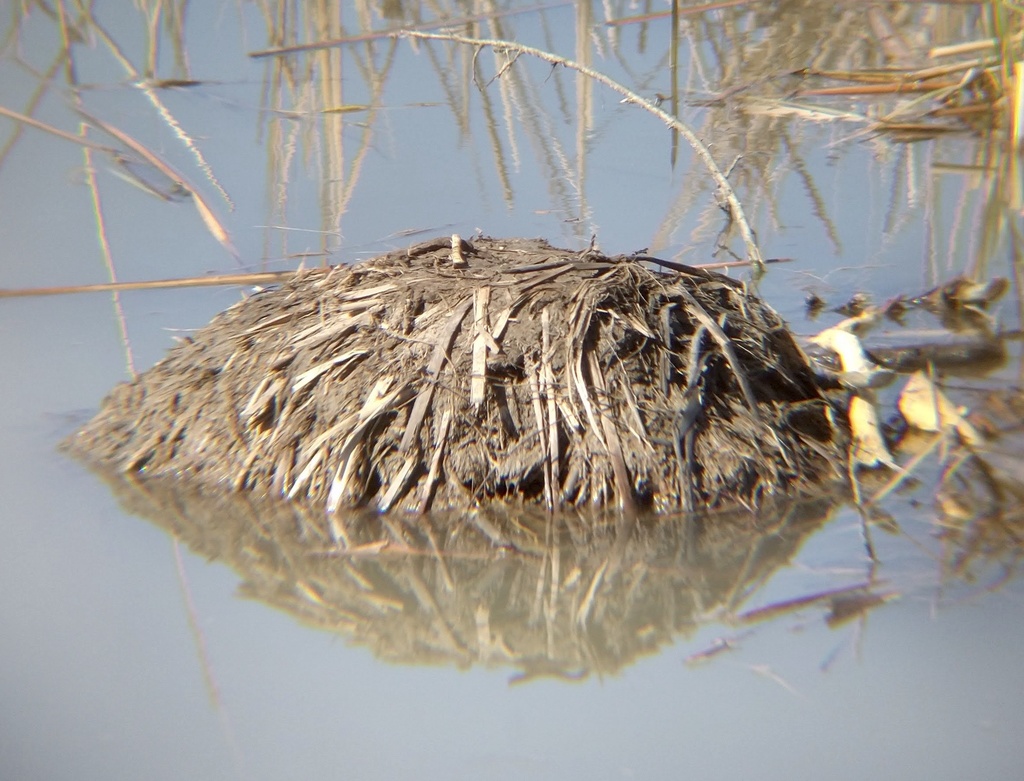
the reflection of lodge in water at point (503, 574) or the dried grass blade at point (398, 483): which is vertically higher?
the dried grass blade at point (398, 483)

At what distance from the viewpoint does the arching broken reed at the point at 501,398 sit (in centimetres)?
279

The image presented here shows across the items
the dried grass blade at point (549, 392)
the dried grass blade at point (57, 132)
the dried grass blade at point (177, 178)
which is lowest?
the dried grass blade at point (549, 392)

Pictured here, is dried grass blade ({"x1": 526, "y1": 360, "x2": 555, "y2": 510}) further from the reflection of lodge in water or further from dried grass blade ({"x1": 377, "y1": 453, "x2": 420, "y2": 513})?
dried grass blade ({"x1": 377, "y1": 453, "x2": 420, "y2": 513})

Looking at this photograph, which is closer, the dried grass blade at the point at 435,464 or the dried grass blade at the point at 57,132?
the dried grass blade at the point at 435,464

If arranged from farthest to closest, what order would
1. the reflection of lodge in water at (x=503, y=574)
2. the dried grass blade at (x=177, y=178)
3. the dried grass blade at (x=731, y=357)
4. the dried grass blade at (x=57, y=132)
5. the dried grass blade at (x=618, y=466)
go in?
the dried grass blade at (x=57, y=132) → the dried grass blade at (x=177, y=178) → the dried grass blade at (x=731, y=357) → the dried grass blade at (x=618, y=466) → the reflection of lodge in water at (x=503, y=574)

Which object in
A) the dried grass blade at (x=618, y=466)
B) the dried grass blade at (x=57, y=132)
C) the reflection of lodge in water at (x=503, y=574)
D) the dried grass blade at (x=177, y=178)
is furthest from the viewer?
the dried grass blade at (x=57, y=132)

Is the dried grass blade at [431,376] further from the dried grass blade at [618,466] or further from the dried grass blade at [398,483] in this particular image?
the dried grass blade at [618,466]

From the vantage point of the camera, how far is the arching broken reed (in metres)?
2.79

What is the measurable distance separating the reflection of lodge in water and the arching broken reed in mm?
84

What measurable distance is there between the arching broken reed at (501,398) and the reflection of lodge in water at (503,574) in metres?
0.08

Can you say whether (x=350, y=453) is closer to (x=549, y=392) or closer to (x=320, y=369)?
(x=320, y=369)

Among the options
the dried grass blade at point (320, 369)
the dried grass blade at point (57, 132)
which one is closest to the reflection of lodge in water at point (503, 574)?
the dried grass blade at point (320, 369)

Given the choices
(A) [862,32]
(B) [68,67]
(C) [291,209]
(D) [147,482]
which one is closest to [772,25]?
(A) [862,32]

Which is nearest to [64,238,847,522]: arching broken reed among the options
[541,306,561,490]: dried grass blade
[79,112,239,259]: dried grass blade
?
[541,306,561,490]: dried grass blade
